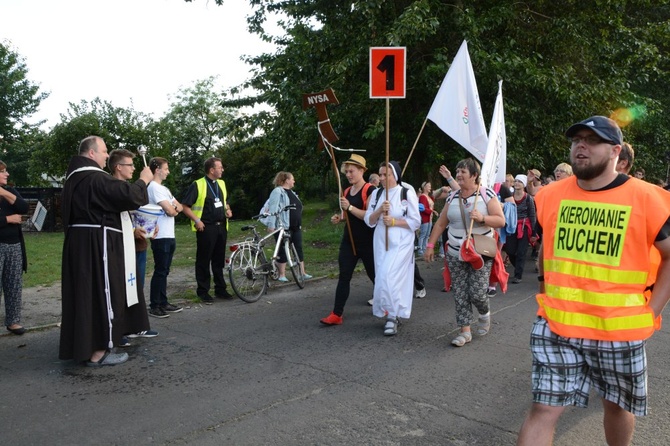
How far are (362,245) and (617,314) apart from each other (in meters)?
4.47

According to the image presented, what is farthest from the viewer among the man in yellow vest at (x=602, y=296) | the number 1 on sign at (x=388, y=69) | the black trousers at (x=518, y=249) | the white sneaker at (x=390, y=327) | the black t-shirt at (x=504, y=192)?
the black trousers at (x=518, y=249)

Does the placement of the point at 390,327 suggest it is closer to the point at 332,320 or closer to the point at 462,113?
the point at 332,320

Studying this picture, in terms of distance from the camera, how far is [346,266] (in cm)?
705

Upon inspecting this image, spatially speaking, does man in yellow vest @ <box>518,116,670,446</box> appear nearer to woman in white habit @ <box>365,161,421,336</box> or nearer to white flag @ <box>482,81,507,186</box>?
white flag @ <box>482,81,507,186</box>

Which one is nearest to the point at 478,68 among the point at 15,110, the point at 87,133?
the point at 87,133

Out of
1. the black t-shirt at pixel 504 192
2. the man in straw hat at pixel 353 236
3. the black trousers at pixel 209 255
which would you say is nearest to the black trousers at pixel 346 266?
the man in straw hat at pixel 353 236

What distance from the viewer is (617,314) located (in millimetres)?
2863

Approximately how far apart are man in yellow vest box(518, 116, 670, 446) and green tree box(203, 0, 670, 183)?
10.4m

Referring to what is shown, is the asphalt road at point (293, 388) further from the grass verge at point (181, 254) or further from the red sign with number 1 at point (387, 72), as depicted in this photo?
the grass verge at point (181, 254)

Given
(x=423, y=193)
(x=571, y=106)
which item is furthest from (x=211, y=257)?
(x=571, y=106)

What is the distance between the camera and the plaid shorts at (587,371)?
2.87 m

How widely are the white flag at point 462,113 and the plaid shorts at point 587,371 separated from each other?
5.02 meters

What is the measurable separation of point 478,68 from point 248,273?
7.64 meters

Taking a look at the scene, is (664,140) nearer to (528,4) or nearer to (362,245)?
(528,4)
